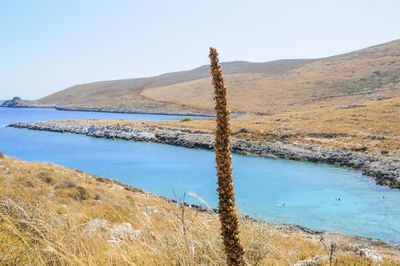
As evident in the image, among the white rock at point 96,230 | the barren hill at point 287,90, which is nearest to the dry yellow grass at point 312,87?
the barren hill at point 287,90

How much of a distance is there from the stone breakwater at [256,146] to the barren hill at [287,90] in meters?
35.2

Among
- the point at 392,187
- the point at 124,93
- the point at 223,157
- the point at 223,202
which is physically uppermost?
the point at 124,93

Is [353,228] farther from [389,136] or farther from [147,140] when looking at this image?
[147,140]

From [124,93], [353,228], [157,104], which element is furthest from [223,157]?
[124,93]

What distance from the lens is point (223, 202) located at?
103 inches

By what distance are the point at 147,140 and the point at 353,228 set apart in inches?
1423

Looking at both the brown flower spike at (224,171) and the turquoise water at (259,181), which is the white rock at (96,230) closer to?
the brown flower spike at (224,171)

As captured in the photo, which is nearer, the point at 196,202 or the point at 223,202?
the point at 223,202

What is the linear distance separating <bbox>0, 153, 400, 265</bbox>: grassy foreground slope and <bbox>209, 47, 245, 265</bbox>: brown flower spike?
576mm

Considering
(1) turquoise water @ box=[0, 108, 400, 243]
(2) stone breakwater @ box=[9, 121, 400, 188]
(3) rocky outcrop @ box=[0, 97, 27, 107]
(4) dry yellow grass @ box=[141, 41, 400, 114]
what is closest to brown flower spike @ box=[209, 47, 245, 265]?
(1) turquoise water @ box=[0, 108, 400, 243]

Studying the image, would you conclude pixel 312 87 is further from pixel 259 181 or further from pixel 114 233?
pixel 114 233

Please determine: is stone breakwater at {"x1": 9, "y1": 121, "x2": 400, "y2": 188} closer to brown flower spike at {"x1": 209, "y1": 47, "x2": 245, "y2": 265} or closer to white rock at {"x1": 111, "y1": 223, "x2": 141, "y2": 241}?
white rock at {"x1": 111, "y1": 223, "x2": 141, "y2": 241}

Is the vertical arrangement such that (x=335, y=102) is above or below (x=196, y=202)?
above

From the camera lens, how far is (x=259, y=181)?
87.6 ft
